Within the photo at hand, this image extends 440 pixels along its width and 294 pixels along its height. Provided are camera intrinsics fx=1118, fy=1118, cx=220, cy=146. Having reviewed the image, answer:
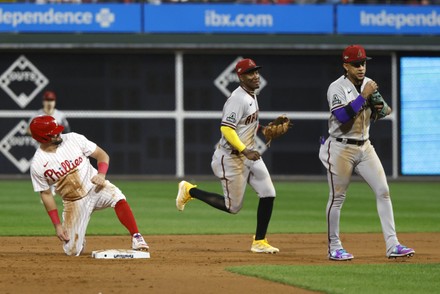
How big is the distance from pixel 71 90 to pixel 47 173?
46.6 ft

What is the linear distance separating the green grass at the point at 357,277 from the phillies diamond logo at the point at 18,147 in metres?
15.4

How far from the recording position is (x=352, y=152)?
1035cm

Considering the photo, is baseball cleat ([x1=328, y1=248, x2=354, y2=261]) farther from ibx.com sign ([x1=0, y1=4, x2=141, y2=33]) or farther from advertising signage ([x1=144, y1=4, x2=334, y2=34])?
ibx.com sign ([x1=0, y1=4, x2=141, y2=33])

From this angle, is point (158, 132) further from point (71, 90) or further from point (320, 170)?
point (320, 170)

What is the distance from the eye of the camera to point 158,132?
81.1 ft

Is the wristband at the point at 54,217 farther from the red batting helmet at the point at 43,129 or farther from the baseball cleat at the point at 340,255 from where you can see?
the baseball cleat at the point at 340,255

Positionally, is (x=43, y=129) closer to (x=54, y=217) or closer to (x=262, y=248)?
(x=54, y=217)

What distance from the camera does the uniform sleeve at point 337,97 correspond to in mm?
10156

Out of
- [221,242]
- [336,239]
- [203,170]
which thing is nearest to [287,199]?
[203,170]

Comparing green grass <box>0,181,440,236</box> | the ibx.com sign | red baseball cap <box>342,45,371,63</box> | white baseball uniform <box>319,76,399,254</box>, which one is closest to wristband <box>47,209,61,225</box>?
white baseball uniform <box>319,76,399,254</box>

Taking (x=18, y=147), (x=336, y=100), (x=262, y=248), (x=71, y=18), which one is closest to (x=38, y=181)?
(x=262, y=248)

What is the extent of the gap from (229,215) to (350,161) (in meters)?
6.74

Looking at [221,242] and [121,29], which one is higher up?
[121,29]

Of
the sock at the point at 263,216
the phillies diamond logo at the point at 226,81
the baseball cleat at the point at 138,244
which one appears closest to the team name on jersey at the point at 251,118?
the sock at the point at 263,216
